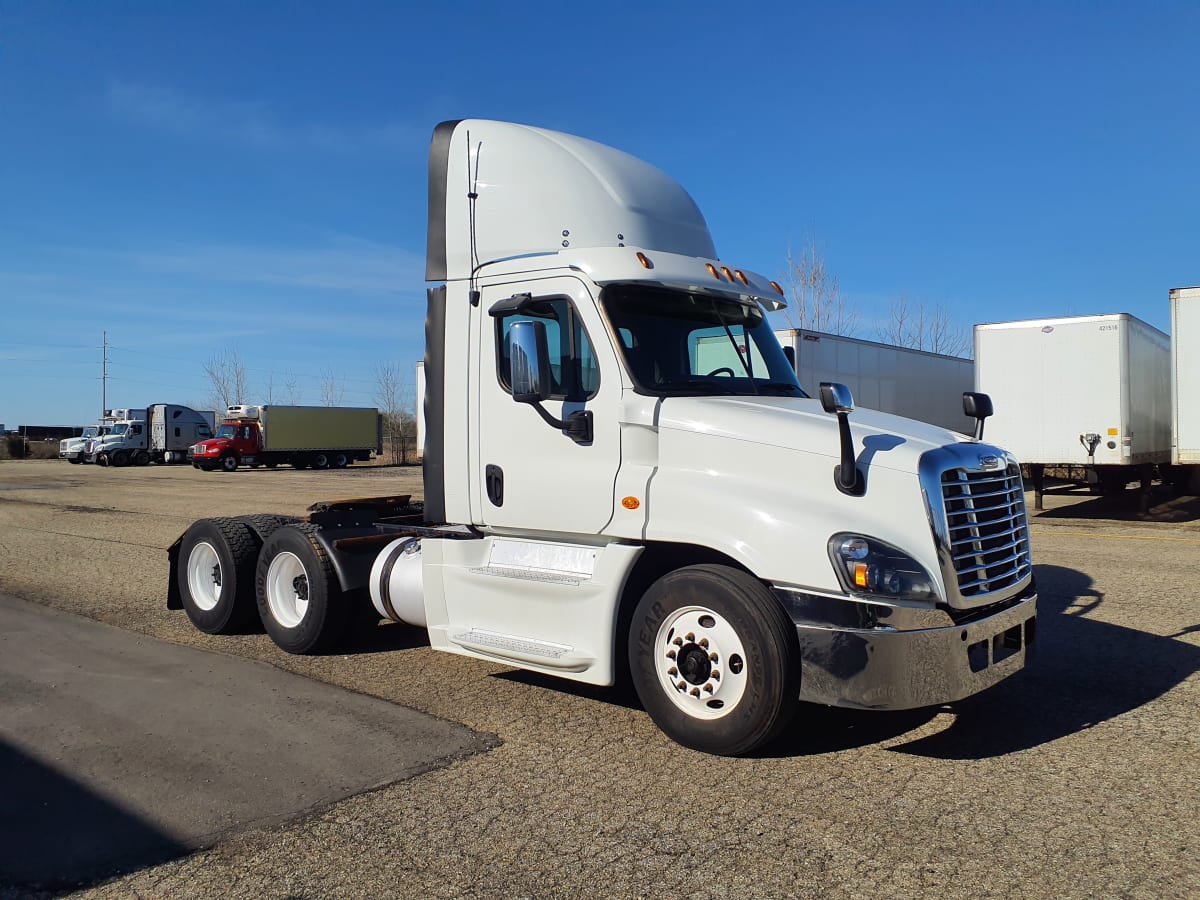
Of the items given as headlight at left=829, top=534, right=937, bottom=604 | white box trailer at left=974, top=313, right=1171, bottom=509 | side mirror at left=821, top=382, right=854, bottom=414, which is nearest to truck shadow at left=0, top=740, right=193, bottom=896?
headlight at left=829, top=534, right=937, bottom=604

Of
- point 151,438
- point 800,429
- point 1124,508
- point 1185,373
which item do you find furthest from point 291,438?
point 800,429

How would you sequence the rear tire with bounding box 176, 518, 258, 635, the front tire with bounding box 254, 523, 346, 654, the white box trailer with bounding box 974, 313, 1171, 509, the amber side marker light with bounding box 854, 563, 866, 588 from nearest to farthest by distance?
the amber side marker light with bounding box 854, 563, 866, 588 → the front tire with bounding box 254, 523, 346, 654 → the rear tire with bounding box 176, 518, 258, 635 → the white box trailer with bounding box 974, 313, 1171, 509

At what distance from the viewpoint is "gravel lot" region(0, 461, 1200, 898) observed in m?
3.61

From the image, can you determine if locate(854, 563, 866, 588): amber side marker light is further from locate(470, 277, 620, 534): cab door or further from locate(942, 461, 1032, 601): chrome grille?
locate(470, 277, 620, 534): cab door

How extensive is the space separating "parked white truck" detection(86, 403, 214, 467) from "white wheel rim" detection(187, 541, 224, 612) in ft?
165

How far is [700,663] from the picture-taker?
484 cm

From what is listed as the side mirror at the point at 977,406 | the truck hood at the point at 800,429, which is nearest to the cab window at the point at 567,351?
the truck hood at the point at 800,429

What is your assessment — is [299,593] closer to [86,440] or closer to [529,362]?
[529,362]

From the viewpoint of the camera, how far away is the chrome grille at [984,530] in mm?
4652

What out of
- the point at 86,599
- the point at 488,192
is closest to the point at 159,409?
the point at 86,599

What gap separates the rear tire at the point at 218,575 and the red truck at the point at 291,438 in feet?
133

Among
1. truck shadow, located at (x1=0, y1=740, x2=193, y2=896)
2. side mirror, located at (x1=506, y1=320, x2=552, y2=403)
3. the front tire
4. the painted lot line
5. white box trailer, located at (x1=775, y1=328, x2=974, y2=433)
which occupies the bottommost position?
truck shadow, located at (x1=0, y1=740, x2=193, y2=896)

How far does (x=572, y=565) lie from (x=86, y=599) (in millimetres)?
6771

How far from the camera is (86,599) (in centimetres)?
977
